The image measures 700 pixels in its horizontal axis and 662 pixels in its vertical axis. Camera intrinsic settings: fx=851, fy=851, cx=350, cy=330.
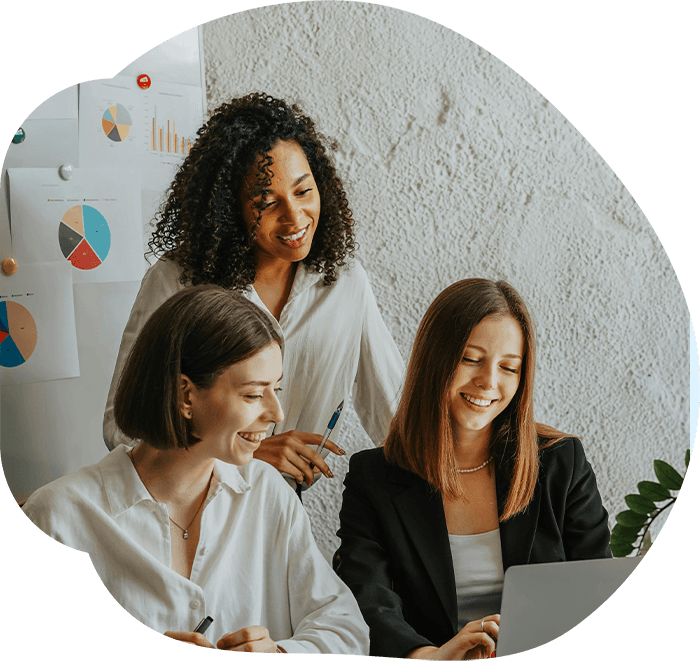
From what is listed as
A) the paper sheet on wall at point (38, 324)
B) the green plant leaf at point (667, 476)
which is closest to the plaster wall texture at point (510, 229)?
the green plant leaf at point (667, 476)

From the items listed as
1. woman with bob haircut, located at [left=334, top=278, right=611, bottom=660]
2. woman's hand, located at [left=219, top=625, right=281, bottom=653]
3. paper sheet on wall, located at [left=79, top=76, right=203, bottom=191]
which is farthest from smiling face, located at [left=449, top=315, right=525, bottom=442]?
paper sheet on wall, located at [left=79, top=76, right=203, bottom=191]

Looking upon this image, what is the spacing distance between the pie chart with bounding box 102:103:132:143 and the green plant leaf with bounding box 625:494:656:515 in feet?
4.51

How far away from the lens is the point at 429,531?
5.85 ft

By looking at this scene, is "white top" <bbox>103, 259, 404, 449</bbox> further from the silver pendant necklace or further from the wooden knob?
the wooden knob

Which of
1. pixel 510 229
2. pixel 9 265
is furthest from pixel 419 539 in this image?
pixel 9 265

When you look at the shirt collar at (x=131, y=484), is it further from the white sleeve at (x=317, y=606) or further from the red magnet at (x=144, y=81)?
the red magnet at (x=144, y=81)

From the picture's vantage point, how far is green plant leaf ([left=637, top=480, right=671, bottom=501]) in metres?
1.86

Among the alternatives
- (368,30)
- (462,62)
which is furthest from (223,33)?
(462,62)

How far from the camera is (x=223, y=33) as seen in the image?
1.90 metres

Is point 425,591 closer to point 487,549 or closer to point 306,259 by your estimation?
point 487,549

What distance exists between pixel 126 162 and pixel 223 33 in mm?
360

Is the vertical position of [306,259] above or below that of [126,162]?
below

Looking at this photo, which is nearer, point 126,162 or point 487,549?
point 487,549

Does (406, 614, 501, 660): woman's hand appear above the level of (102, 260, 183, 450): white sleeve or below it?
below
